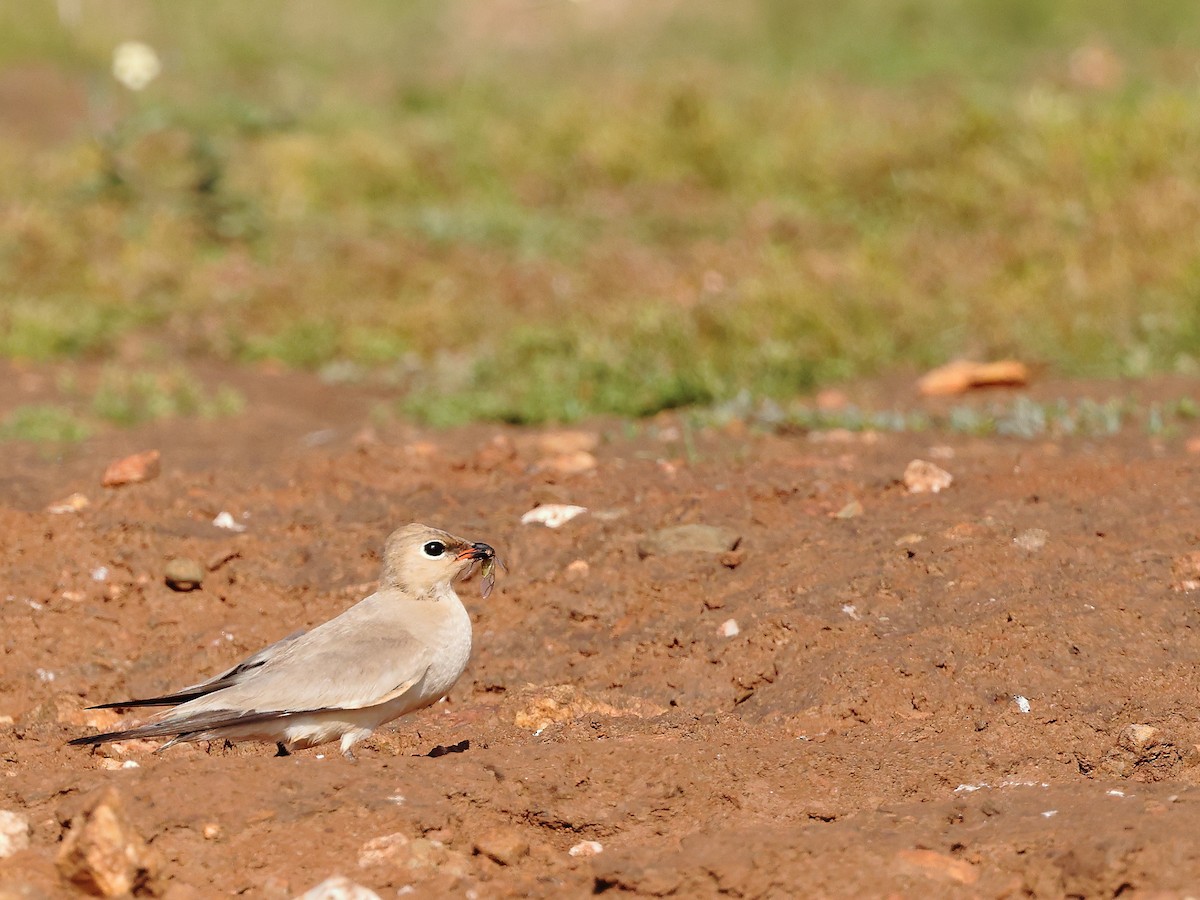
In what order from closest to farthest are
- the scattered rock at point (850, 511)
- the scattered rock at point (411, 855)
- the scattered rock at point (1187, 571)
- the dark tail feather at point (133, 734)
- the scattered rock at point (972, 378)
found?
the scattered rock at point (411, 855) < the dark tail feather at point (133, 734) < the scattered rock at point (1187, 571) < the scattered rock at point (850, 511) < the scattered rock at point (972, 378)

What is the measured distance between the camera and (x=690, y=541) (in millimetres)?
6125

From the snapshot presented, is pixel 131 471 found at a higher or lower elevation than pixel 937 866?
lower

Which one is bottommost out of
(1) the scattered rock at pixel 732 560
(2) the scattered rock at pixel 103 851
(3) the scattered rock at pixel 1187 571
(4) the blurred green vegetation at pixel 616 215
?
(4) the blurred green vegetation at pixel 616 215

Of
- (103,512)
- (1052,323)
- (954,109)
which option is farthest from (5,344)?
(954,109)

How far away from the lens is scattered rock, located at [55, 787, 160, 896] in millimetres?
3664

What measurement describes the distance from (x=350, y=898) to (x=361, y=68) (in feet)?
48.2

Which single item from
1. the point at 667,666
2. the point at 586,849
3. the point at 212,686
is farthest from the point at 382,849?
the point at 667,666

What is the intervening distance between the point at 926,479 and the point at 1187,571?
125 centimetres

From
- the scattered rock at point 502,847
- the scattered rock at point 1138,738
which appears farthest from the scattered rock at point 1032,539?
the scattered rock at point 502,847

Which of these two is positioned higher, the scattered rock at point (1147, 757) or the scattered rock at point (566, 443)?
the scattered rock at point (1147, 757)

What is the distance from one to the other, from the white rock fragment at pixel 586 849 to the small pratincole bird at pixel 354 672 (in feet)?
2.62

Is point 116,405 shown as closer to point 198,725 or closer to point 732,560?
point 732,560

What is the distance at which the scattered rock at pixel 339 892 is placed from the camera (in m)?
3.64

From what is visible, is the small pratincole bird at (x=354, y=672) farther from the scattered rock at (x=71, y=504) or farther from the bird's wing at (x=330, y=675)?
the scattered rock at (x=71, y=504)
